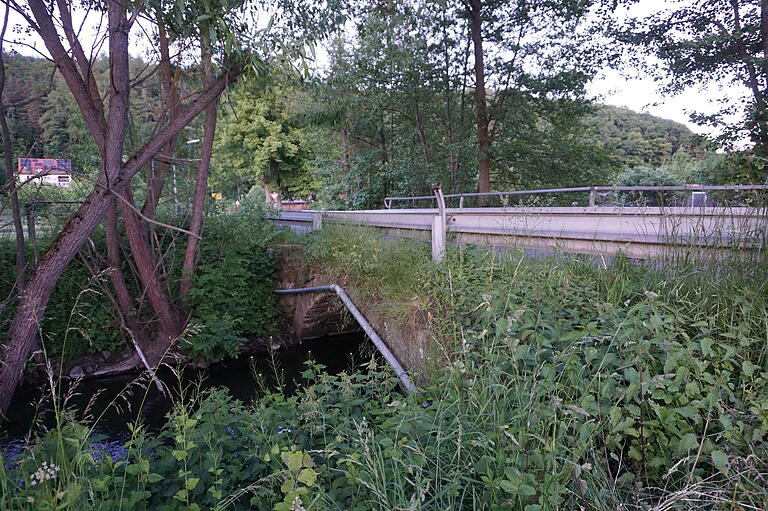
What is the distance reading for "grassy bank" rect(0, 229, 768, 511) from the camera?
68.3 inches

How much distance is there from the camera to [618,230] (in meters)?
4.06

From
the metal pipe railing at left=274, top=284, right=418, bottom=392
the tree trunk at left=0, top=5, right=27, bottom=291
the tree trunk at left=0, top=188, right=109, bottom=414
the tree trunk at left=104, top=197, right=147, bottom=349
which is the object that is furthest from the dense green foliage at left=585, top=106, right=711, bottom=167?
the tree trunk at left=0, top=5, right=27, bottom=291

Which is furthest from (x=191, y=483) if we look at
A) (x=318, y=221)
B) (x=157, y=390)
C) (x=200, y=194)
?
(x=318, y=221)

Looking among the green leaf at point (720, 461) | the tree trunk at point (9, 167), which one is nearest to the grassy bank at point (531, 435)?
the green leaf at point (720, 461)

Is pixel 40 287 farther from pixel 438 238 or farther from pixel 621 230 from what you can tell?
pixel 621 230

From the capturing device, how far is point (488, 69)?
14680 mm

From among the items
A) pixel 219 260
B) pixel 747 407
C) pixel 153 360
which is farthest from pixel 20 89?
pixel 747 407

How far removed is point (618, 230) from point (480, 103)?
11469 millimetres

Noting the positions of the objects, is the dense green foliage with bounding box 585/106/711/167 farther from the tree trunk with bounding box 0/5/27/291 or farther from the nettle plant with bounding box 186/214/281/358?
the tree trunk with bounding box 0/5/27/291

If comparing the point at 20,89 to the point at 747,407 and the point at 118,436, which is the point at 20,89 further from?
the point at 747,407

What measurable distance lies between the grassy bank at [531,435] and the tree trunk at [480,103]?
1172cm

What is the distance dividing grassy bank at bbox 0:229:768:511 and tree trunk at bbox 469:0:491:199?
1172cm

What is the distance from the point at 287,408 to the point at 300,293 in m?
6.89

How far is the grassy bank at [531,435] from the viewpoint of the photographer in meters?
1.74
